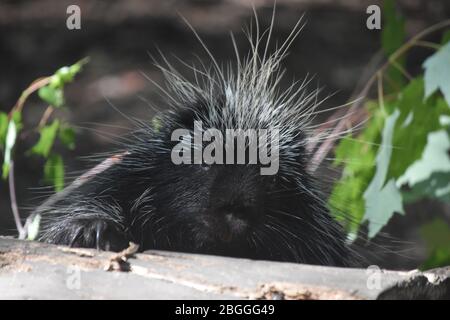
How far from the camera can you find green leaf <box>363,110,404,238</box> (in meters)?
4.07

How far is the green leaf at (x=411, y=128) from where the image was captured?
409 cm

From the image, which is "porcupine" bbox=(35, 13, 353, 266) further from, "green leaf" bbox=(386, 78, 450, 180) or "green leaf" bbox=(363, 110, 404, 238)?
"green leaf" bbox=(386, 78, 450, 180)

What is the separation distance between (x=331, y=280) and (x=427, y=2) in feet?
22.4

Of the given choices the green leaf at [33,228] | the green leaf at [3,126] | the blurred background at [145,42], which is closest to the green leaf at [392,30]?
the green leaf at [33,228]

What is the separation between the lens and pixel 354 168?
469cm

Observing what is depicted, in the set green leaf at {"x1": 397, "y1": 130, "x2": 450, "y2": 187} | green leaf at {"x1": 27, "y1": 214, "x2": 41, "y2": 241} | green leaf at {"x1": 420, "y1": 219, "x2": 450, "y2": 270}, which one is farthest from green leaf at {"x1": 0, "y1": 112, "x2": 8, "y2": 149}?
green leaf at {"x1": 420, "y1": 219, "x2": 450, "y2": 270}

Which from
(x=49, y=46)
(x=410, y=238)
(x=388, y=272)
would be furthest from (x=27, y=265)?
(x=49, y=46)

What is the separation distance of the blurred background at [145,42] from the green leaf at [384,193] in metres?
4.83

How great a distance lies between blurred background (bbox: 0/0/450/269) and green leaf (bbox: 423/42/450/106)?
510 cm

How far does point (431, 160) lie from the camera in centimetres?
414

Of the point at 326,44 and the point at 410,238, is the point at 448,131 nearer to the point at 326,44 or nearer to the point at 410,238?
the point at 410,238

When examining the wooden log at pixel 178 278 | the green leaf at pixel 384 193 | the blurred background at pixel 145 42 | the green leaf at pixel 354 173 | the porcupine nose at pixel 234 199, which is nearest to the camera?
the wooden log at pixel 178 278

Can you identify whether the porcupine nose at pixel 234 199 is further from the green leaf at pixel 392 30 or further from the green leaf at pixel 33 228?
the green leaf at pixel 392 30

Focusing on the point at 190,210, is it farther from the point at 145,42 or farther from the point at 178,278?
the point at 145,42
